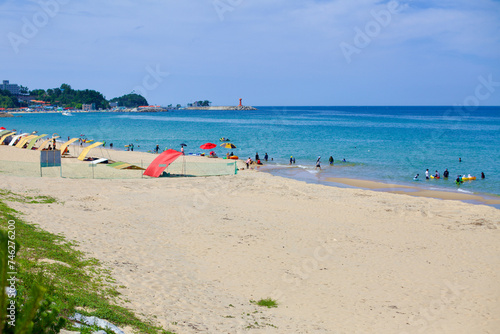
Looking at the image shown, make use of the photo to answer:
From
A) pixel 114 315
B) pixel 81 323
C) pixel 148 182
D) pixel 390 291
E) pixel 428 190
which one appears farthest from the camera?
pixel 428 190

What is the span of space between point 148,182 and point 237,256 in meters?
13.7

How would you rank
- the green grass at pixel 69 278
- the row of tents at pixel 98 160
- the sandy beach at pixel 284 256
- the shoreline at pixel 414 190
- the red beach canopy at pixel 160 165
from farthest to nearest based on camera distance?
the row of tents at pixel 98 160 → the red beach canopy at pixel 160 165 → the shoreline at pixel 414 190 → the sandy beach at pixel 284 256 → the green grass at pixel 69 278

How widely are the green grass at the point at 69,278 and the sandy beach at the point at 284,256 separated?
525 millimetres

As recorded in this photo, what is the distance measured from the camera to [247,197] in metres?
22.9

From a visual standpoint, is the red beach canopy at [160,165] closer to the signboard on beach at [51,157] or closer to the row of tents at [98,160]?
the row of tents at [98,160]

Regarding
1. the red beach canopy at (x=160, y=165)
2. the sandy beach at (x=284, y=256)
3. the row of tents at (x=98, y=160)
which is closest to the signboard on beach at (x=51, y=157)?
the row of tents at (x=98, y=160)

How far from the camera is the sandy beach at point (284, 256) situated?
9.60 meters

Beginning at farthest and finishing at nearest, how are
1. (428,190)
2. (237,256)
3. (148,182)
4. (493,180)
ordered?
(493,180)
(428,190)
(148,182)
(237,256)

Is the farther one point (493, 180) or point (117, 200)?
point (493, 180)

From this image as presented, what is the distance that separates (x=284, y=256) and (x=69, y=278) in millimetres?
7139

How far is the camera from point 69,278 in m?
8.62

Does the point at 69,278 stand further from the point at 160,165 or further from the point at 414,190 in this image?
the point at 414,190

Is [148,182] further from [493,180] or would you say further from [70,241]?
[493,180]

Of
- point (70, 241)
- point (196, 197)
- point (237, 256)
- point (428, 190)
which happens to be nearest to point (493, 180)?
point (428, 190)
